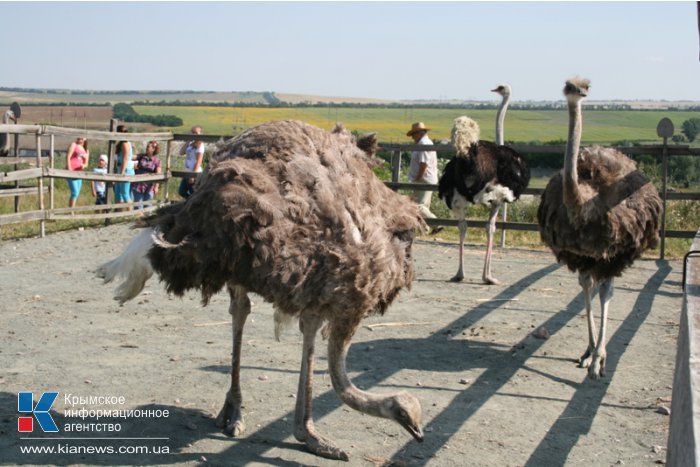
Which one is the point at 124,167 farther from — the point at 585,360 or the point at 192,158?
the point at 585,360

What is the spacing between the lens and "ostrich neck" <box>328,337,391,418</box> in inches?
151

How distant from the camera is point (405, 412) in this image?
3.75 m

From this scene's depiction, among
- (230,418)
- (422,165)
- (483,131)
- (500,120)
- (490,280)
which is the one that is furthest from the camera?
(483,131)

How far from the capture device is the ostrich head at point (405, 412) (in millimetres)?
3750

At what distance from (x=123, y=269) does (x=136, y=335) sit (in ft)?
6.91

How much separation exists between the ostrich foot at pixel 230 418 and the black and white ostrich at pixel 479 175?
4743mm

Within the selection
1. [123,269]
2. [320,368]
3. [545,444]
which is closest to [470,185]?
[320,368]

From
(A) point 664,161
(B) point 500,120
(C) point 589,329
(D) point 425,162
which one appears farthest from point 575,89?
(D) point 425,162

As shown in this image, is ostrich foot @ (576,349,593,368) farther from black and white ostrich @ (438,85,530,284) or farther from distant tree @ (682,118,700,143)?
distant tree @ (682,118,700,143)

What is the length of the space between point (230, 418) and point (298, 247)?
3.53 feet

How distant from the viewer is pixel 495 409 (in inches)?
196

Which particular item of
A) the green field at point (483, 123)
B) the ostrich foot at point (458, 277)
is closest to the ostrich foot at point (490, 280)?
the ostrich foot at point (458, 277)

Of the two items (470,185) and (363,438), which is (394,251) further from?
(470,185)

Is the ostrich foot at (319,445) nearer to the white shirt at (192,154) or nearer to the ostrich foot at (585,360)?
the ostrich foot at (585,360)
